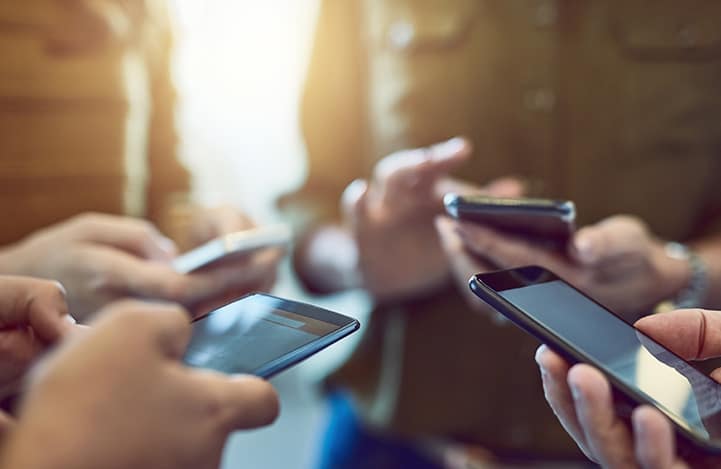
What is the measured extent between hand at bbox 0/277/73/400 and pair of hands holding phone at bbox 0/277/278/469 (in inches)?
0.7

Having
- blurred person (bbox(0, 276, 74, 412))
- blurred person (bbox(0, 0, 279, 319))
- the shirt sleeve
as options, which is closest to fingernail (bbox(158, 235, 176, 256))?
blurred person (bbox(0, 0, 279, 319))

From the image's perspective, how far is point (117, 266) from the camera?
17.9 inches

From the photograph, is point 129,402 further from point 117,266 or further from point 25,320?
point 117,266

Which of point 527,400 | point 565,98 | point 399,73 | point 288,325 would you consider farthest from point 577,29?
point 288,325

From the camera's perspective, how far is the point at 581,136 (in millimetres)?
634

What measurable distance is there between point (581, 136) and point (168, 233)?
446mm

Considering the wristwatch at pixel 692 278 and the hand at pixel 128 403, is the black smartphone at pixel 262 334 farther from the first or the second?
the wristwatch at pixel 692 278

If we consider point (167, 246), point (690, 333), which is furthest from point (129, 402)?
point (167, 246)

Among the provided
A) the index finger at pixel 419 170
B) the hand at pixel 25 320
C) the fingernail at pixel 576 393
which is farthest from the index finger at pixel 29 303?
the index finger at pixel 419 170

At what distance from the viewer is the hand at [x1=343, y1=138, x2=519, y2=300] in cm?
54

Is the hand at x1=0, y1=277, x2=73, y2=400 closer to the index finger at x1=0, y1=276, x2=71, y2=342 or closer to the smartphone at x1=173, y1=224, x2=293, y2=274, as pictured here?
the index finger at x1=0, y1=276, x2=71, y2=342

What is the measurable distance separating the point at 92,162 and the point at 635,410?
50cm

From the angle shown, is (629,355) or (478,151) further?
(478,151)

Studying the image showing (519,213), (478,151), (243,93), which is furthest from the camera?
(243,93)
